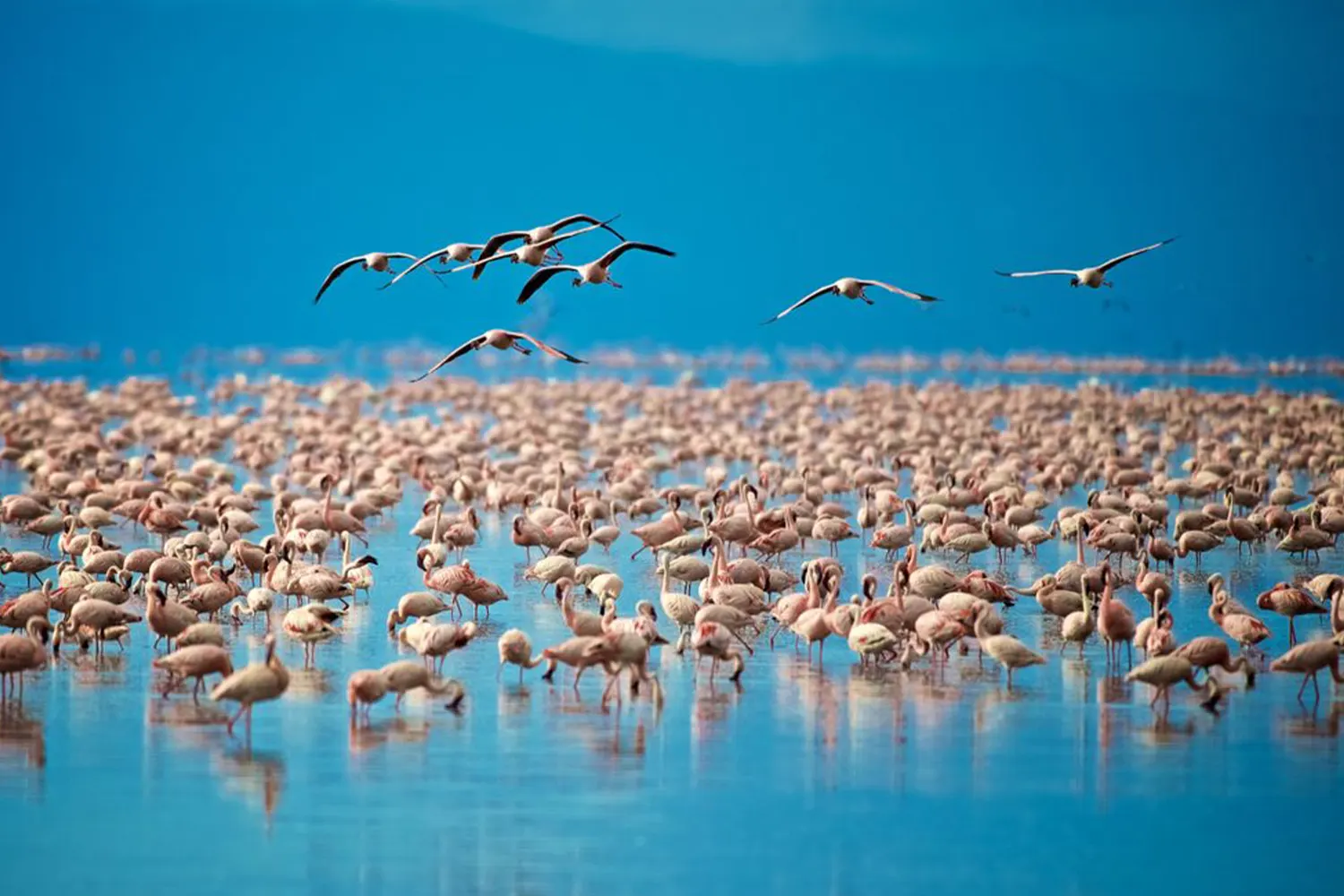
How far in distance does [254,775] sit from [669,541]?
24.0 feet

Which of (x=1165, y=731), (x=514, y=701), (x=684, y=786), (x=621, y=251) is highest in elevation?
(x=621, y=251)

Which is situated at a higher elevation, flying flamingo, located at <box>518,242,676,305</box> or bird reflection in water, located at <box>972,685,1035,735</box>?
flying flamingo, located at <box>518,242,676,305</box>

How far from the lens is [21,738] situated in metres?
9.65

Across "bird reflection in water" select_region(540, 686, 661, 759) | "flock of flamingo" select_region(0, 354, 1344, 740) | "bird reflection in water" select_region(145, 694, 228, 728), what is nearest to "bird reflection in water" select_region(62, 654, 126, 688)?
"flock of flamingo" select_region(0, 354, 1344, 740)

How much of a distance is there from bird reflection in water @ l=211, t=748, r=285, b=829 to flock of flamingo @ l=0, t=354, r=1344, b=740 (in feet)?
1.17

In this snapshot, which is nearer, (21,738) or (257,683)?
(257,683)

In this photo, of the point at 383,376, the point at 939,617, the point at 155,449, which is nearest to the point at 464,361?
the point at 383,376

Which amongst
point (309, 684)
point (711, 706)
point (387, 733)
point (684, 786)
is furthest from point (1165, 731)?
point (309, 684)

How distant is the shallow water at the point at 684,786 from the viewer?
788 cm

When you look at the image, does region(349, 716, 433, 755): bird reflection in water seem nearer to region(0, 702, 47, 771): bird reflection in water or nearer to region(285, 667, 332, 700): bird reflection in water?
region(285, 667, 332, 700): bird reflection in water

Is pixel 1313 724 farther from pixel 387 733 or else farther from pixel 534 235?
pixel 534 235

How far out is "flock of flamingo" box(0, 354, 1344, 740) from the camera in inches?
442

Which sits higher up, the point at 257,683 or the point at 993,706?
the point at 257,683

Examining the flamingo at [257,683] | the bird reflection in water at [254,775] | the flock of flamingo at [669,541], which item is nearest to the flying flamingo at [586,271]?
the flock of flamingo at [669,541]
